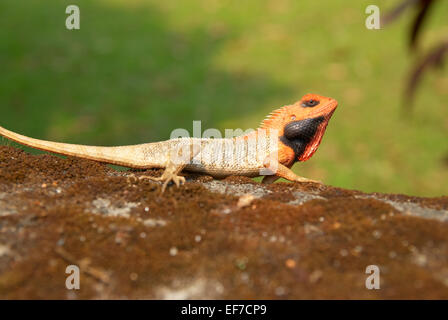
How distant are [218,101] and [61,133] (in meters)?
3.59

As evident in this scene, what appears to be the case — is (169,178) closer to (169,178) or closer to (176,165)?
(169,178)

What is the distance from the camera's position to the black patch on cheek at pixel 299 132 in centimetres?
518

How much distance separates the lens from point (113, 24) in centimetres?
1294

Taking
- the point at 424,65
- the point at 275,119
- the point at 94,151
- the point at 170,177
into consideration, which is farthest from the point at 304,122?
the point at 424,65

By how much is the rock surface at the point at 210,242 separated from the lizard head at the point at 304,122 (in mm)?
1133

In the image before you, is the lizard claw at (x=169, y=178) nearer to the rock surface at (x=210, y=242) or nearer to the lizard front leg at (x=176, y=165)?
the lizard front leg at (x=176, y=165)

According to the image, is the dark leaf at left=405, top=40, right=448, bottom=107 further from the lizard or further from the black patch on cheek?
the black patch on cheek

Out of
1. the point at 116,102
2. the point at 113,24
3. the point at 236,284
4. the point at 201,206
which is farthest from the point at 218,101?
the point at 236,284

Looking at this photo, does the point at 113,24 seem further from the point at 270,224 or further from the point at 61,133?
the point at 270,224

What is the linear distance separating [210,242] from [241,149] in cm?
198

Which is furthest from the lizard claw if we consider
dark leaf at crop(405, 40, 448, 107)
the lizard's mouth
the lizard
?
dark leaf at crop(405, 40, 448, 107)

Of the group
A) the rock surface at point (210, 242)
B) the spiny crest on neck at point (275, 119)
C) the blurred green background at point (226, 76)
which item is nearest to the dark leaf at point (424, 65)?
the rock surface at point (210, 242)

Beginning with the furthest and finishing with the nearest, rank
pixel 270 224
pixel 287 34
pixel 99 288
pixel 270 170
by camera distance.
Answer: pixel 287 34, pixel 270 170, pixel 270 224, pixel 99 288

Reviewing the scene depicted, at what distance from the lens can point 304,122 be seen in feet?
17.0
